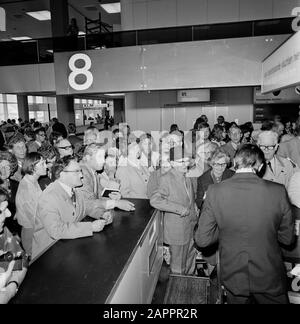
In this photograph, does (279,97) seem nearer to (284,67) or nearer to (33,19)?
(284,67)

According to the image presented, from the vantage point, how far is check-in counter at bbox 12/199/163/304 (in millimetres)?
1531

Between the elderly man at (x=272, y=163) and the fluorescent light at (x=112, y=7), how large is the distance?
33.6 ft

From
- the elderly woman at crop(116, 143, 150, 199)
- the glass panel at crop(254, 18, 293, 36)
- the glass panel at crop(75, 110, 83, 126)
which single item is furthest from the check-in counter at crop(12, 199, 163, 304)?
the glass panel at crop(75, 110, 83, 126)

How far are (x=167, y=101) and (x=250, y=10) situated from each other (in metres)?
3.47

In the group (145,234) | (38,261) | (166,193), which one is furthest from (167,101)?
(38,261)

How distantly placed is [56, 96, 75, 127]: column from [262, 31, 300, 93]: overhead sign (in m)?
7.88

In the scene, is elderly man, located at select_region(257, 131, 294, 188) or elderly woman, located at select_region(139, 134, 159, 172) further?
elderly woman, located at select_region(139, 134, 159, 172)

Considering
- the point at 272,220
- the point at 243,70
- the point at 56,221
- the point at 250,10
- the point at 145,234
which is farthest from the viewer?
the point at 250,10

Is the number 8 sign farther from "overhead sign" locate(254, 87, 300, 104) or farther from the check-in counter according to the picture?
"overhead sign" locate(254, 87, 300, 104)

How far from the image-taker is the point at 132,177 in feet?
12.2

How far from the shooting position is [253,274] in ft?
6.23

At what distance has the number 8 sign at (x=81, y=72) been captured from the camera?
6438mm
